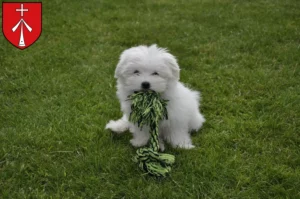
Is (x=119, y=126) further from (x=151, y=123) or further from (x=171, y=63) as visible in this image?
(x=171, y=63)

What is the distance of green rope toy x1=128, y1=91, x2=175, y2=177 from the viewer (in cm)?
291

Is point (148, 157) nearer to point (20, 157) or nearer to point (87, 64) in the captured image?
point (20, 157)

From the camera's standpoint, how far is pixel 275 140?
3434mm

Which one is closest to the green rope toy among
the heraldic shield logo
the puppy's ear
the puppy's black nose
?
the puppy's black nose

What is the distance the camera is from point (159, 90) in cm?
300

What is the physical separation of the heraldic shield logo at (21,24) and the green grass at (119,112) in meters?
0.14

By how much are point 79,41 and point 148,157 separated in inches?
139

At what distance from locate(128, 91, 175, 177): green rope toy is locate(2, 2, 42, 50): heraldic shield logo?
335 centimetres

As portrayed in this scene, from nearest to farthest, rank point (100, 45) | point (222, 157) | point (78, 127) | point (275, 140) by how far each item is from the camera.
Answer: point (222, 157), point (275, 140), point (78, 127), point (100, 45)

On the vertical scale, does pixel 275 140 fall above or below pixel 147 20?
below

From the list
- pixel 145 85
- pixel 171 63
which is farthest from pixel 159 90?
pixel 171 63

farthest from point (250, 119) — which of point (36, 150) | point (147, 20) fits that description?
point (147, 20)

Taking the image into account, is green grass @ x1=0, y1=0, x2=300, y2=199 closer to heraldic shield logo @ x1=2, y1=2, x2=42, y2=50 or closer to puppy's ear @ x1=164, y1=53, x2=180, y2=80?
heraldic shield logo @ x1=2, y1=2, x2=42, y2=50

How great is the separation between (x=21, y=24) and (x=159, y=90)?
370 centimetres
